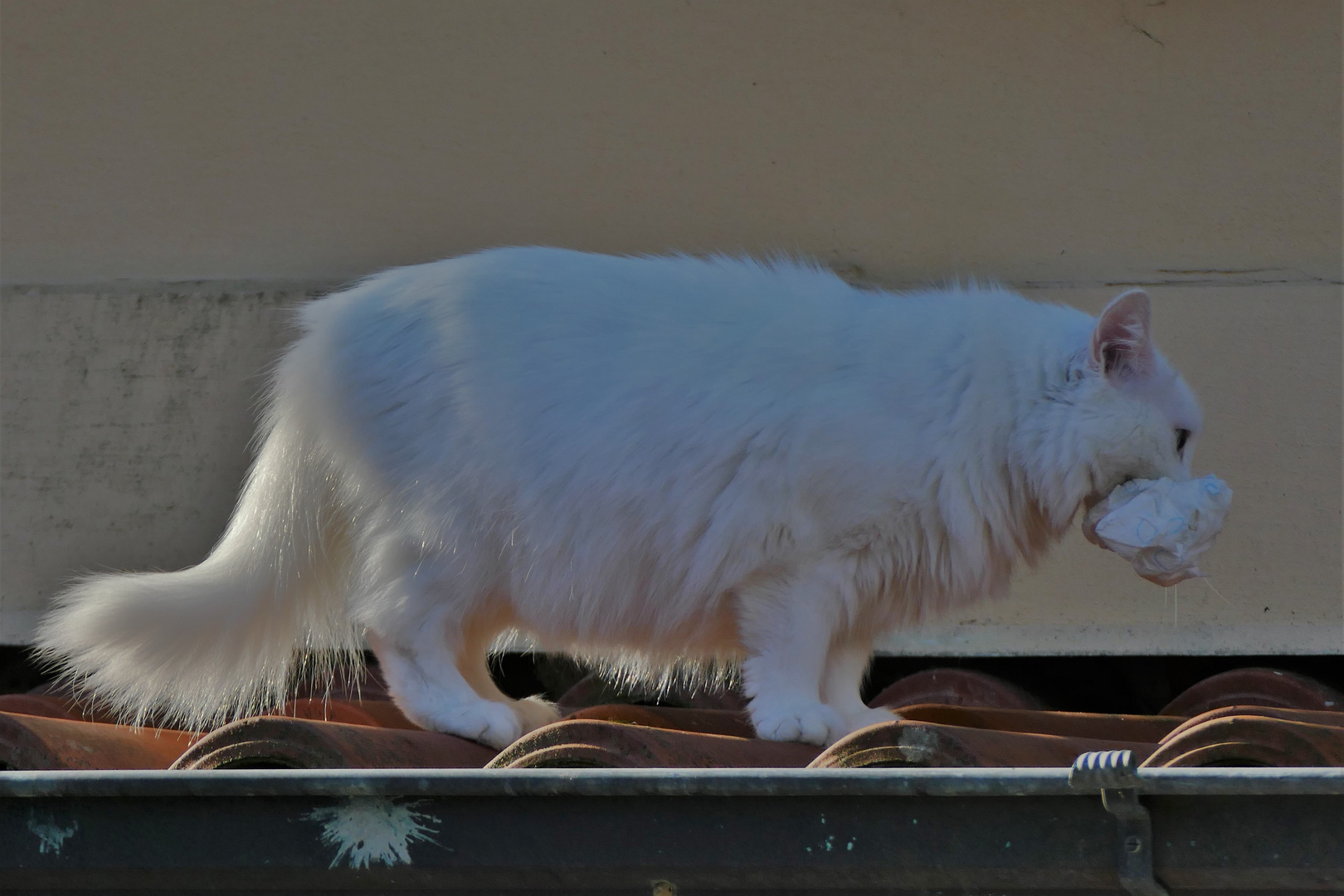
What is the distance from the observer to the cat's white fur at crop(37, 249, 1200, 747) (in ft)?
9.04

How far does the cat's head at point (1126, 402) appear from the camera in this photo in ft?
9.19

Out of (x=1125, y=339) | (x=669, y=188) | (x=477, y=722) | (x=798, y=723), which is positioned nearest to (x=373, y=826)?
(x=477, y=722)

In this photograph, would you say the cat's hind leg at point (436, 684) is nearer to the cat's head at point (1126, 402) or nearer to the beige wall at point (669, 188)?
the cat's head at point (1126, 402)

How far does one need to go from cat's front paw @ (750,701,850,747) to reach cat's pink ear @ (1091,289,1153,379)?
0.88 m

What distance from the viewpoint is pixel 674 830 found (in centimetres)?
185

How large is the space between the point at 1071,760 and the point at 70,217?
365 centimetres

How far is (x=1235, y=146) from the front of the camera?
4336 millimetres

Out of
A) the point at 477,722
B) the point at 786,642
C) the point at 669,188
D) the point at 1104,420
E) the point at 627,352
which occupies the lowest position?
the point at 477,722

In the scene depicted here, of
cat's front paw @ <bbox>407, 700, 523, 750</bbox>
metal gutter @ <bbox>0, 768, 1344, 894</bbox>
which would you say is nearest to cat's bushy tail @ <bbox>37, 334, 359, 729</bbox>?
cat's front paw @ <bbox>407, 700, 523, 750</bbox>

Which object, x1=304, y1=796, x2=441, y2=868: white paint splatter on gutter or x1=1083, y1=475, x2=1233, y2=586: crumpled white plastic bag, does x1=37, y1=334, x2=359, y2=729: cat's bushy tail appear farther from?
x1=1083, y1=475, x2=1233, y2=586: crumpled white plastic bag

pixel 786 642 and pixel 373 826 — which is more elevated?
pixel 786 642

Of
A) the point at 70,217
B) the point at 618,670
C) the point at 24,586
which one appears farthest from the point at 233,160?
the point at 618,670

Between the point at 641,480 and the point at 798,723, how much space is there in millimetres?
552

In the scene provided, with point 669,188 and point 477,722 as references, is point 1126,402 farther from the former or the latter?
point 669,188
